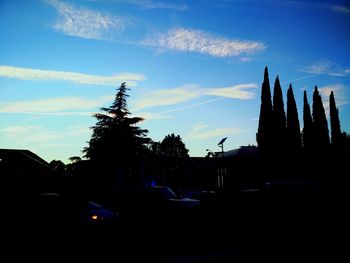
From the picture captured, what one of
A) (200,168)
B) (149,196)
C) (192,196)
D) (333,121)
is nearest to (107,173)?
(200,168)

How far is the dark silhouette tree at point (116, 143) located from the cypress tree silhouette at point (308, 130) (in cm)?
2437

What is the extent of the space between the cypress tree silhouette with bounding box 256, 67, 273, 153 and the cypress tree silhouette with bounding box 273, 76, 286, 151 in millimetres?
714

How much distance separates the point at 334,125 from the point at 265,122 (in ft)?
43.3

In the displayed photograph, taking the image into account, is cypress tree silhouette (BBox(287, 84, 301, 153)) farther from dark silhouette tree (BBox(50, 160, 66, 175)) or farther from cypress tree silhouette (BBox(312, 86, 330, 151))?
dark silhouette tree (BBox(50, 160, 66, 175))

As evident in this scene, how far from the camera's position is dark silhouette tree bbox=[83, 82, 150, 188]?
38688 millimetres

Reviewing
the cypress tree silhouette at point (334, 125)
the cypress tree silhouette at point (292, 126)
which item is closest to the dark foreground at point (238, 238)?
the cypress tree silhouette at point (292, 126)

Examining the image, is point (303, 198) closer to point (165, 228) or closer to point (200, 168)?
point (165, 228)

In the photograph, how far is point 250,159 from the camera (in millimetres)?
34750

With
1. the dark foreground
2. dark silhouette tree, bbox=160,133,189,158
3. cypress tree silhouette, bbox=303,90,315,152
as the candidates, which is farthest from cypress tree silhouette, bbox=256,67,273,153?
dark silhouette tree, bbox=160,133,189,158

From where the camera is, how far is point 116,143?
39031 millimetres

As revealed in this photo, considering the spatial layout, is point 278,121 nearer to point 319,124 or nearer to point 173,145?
point 319,124

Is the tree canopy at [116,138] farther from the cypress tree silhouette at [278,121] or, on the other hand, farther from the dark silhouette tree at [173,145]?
the dark silhouette tree at [173,145]

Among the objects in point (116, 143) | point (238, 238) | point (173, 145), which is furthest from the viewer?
point (173, 145)

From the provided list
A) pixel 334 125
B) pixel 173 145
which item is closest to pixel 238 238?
pixel 334 125
